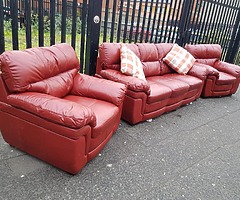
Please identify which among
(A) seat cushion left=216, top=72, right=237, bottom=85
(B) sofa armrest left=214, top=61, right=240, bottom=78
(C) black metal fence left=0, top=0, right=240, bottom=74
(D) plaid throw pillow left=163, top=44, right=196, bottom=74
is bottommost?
(A) seat cushion left=216, top=72, right=237, bottom=85

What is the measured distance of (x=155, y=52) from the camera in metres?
3.41

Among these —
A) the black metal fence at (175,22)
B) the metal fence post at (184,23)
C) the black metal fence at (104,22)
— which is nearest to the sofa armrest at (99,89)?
the black metal fence at (104,22)

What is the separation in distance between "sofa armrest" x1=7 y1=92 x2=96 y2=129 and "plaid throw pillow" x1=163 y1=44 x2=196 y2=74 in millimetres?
2256

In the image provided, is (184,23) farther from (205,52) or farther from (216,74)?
(216,74)

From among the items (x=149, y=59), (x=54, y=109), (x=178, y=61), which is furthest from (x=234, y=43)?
(x=54, y=109)

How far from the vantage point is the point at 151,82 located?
3.02 m

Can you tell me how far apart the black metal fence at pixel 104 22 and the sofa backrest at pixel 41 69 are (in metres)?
0.57

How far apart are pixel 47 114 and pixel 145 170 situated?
1.00 metres

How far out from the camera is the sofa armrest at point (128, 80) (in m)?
2.44

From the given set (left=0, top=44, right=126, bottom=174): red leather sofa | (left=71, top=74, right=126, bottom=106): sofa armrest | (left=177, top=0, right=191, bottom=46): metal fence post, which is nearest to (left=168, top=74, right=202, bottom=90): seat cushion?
(left=177, top=0, right=191, bottom=46): metal fence post

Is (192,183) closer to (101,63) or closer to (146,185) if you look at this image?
(146,185)

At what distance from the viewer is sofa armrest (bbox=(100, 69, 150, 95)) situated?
244 cm

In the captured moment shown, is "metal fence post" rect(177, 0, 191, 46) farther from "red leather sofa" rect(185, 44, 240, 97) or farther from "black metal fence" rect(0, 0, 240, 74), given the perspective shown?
"red leather sofa" rect(185, 44, 240, 97)

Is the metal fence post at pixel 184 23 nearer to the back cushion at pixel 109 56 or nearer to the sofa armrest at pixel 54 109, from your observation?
the back cushion at pixel 109 56
